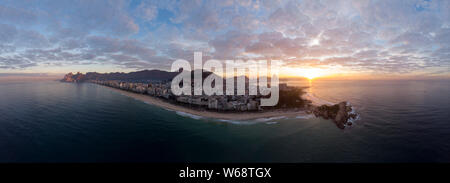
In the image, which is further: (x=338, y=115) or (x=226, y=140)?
(x=338, y=115)

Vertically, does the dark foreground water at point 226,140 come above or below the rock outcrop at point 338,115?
below

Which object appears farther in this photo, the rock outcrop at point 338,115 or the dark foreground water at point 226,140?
the rock outcrop at point 338,115

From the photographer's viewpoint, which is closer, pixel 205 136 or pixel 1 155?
pixel 1 155

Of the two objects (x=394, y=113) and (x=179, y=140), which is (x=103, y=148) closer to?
(x=179, y=140)

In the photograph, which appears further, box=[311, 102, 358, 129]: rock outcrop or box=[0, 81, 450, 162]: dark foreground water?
box=[311, 102, 358, 129]: rock outcrop

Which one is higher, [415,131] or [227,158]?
[415,131]

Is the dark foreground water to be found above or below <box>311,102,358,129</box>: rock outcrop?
below

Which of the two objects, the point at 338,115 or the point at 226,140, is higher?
the point at 338,115
